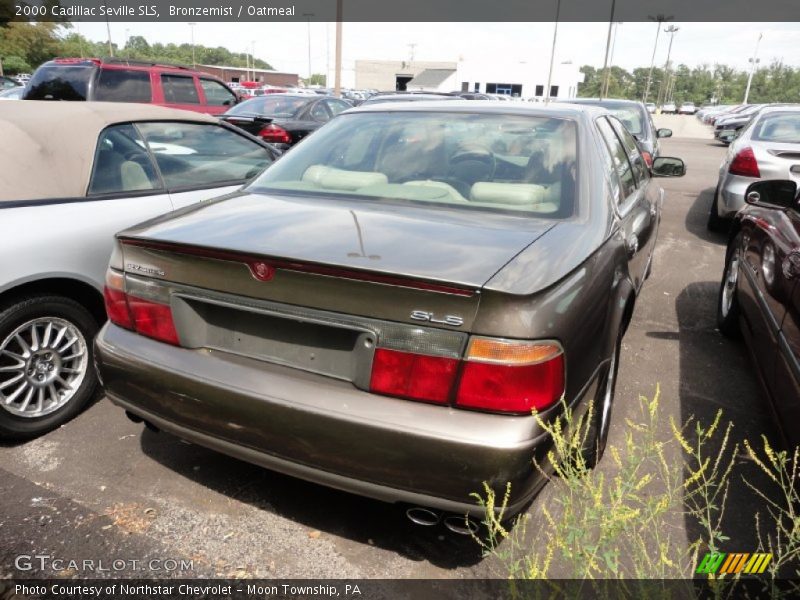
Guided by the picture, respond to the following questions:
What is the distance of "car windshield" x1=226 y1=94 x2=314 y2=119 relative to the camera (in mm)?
11380

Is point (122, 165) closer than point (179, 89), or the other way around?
point (122, 165)

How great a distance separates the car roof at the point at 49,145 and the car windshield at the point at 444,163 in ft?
3.68

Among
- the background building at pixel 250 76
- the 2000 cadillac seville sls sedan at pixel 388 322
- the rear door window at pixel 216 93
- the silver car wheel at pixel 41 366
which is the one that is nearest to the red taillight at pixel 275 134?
the rear door window at pixel 216 93

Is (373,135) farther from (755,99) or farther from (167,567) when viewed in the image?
(755,99)

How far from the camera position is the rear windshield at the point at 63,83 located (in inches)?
387

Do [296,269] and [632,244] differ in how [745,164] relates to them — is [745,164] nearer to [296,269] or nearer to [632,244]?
[632,244]

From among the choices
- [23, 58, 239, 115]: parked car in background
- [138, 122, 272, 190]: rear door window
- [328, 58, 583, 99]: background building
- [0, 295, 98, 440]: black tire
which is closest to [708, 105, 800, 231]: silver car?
[138, 122, 272, 190]: rear door window

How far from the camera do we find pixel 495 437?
1879 millimetres

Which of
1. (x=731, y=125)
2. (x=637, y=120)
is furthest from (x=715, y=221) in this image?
(x=731, y=125)

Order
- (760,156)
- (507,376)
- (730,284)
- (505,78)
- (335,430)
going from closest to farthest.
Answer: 1. (507,376)
2. (335,430)
3. (730,284)
4. (760,156)
5. (505,78)

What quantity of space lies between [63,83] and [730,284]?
1033cm

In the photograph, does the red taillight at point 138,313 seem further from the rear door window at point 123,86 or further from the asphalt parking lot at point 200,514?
the rear door window at point 123,86

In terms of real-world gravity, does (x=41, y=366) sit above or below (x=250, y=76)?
below

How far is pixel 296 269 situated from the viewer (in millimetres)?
2033
